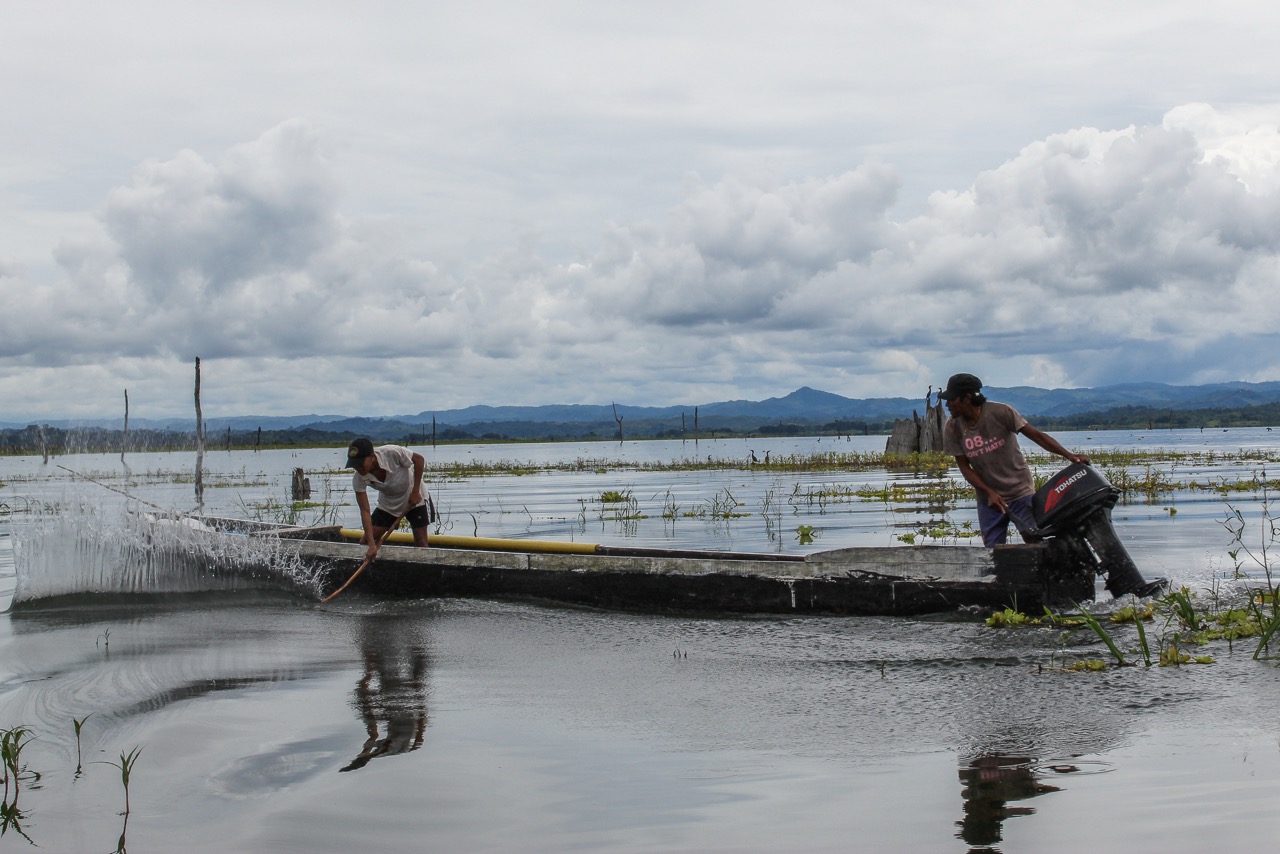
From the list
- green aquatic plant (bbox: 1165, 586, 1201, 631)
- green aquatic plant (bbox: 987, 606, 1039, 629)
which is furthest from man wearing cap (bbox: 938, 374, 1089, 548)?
green aquatic plant (bbox: 1165, 586, 1201, 631)

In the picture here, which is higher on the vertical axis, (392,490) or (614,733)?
(392,490)

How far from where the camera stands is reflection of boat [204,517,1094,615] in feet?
23.8

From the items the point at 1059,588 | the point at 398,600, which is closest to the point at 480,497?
the point at 398,600

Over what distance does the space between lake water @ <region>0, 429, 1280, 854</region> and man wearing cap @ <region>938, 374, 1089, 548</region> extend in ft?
2.80

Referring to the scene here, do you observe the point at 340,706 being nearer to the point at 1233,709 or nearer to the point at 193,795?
the point at 193,795

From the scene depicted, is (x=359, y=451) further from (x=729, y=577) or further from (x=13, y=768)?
(x=13, y=768)

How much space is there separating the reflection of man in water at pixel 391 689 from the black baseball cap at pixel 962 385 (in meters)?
→ 4.00

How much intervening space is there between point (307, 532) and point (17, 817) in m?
7.65

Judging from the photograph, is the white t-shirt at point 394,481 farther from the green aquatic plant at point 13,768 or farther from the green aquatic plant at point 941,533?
the green aquatic plant at point 941,533

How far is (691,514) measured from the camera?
18.2 metres

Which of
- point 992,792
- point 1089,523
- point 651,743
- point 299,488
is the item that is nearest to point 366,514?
point 651,743

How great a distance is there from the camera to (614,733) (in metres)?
5.07

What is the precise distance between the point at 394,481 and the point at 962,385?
536 centimetres

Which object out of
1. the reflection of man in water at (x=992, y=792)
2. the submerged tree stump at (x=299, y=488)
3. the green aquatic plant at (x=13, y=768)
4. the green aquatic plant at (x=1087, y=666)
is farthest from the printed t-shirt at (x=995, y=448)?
the submerged tree stump at (x=299, y=488)
